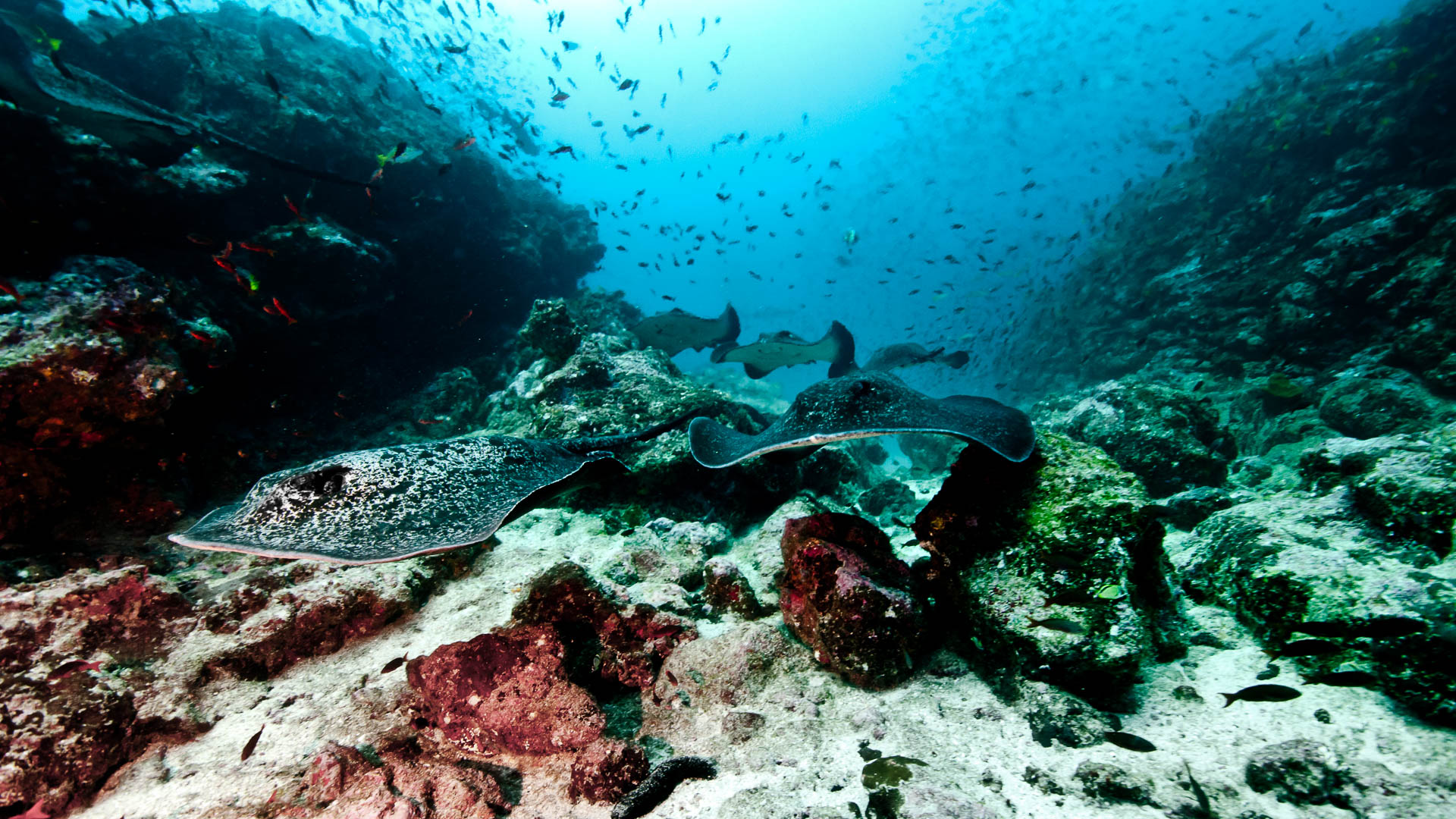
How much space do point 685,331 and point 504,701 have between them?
359 inches

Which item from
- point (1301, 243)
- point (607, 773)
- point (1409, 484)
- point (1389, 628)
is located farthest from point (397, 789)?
point (1301, 243)

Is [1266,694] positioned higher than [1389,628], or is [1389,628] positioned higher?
[1389,628]

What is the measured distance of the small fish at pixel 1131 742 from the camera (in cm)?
215

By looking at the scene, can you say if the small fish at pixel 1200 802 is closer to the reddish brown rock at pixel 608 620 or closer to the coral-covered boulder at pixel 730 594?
the coral-covered boulder at pixel 730 594

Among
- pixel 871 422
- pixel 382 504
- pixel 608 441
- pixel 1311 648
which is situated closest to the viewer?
pixel 1311 648

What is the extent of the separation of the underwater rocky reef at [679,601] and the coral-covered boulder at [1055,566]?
0.06 ft

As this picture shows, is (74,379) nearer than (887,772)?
No

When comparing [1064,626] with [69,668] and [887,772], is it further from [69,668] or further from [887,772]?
[69,668]

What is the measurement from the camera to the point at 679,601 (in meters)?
3.54

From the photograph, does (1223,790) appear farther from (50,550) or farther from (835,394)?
(50,550)

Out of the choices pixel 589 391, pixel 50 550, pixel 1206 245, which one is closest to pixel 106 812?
pixel 50 550

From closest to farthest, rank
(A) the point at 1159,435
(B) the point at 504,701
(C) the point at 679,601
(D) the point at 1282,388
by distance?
(B) the point at 504,701, (C) the point at 679,601, (A) the point at 1159,435, (D) the point at 1282,388

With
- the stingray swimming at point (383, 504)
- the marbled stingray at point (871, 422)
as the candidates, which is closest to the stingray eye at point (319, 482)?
the stingray swimming at point (383, 504)

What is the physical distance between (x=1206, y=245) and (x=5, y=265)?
24.9m
